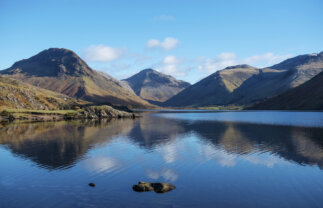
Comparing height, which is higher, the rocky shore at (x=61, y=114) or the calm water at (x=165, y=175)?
the rocky shore at (x=61, y=114)

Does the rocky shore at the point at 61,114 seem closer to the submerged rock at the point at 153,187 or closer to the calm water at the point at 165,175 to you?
the calm water at the point at 165,175

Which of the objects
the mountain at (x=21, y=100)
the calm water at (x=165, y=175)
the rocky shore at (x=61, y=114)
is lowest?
the calm water at (x=165, y=175)

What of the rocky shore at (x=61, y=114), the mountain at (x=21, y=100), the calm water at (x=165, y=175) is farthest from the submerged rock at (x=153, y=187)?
the mountain at (x=21, y=100)

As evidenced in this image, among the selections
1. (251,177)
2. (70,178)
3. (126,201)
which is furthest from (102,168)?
(251,177)

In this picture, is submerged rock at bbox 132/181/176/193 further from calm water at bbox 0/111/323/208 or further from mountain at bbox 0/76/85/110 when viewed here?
mountain at bbox 0/76/85/110

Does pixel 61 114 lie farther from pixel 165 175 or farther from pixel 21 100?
pixel 165 175

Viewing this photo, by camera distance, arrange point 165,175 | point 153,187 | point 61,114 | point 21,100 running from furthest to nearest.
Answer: point 21,100 → point 61,114 → point 165,175 → point 153,187

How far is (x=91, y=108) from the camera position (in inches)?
6304

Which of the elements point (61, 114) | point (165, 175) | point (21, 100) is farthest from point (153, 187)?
point (21, 100)

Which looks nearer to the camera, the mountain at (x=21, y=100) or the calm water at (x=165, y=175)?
the calm water at (x=165, y=175)

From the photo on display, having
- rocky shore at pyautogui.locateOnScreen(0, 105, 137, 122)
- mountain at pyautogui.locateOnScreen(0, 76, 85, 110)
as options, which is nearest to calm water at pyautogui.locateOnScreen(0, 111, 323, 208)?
rocky shore at pyautogui.locateOnScreen(0, 105, 137, 122)

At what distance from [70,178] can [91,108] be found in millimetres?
136046

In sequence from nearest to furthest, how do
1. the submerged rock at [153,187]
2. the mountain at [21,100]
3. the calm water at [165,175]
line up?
the calm water at [165,175] → the submerged rock at [153,187] → the mountain at [21,100]

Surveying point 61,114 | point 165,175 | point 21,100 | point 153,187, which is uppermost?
point 21,100
